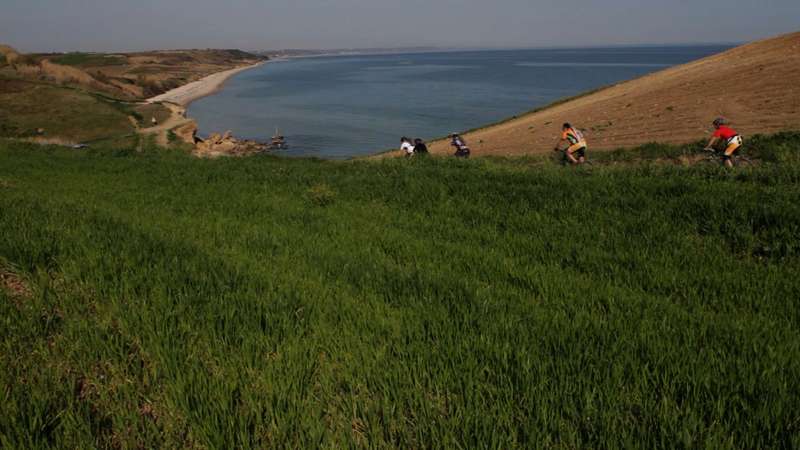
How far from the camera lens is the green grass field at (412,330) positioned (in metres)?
2.27

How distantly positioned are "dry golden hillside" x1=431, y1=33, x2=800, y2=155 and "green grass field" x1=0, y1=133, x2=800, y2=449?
46.6 ft

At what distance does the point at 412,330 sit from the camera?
10.8 feet

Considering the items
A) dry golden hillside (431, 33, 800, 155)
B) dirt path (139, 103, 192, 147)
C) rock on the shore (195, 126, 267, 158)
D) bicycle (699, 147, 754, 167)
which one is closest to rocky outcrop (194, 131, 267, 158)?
rock on the shore (195, 126, 267, 158)

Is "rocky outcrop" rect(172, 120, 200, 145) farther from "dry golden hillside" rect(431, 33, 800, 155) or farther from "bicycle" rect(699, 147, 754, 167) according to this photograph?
"bicycle" rect(699, 147, 754, 167)

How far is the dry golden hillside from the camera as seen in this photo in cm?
1931

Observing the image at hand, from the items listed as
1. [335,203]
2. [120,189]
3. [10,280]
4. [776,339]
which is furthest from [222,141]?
[776,339]

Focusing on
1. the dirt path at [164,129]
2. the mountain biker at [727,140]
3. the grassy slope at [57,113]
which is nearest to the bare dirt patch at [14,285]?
the mountain biker at [727,140]

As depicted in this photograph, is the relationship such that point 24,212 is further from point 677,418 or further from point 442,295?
point 677,418

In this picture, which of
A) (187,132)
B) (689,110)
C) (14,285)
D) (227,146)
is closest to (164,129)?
(187,132)

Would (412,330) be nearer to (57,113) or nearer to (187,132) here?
(187,132)

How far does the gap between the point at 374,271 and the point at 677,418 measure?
10.1 ft

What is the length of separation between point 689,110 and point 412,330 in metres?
25.0

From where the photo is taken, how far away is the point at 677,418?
7.58 ft

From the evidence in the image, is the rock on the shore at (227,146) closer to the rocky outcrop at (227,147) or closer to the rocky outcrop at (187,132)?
the rocky outcrop at (227,147)
